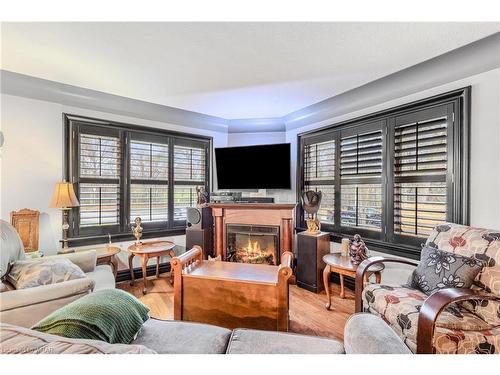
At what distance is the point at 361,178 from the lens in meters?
3.00

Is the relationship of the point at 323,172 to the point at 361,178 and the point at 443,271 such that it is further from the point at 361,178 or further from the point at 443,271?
the point at 443,271

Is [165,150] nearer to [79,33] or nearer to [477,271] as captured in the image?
[79,33]

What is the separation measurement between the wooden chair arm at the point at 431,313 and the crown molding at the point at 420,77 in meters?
1.85

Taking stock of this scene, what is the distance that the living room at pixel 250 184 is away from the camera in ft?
4.60

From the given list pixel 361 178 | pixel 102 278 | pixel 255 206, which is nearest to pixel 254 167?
pixel 255 206

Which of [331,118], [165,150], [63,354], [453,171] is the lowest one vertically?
[63,354]

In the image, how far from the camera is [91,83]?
2.65 m

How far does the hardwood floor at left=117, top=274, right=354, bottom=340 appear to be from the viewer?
7.00 ft

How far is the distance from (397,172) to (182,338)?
2583 millimetres

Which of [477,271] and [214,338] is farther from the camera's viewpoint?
[477,271]

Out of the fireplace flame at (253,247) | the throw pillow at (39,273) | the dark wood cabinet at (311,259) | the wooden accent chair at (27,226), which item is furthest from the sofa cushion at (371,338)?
the wooden accent chair at (27,226)
